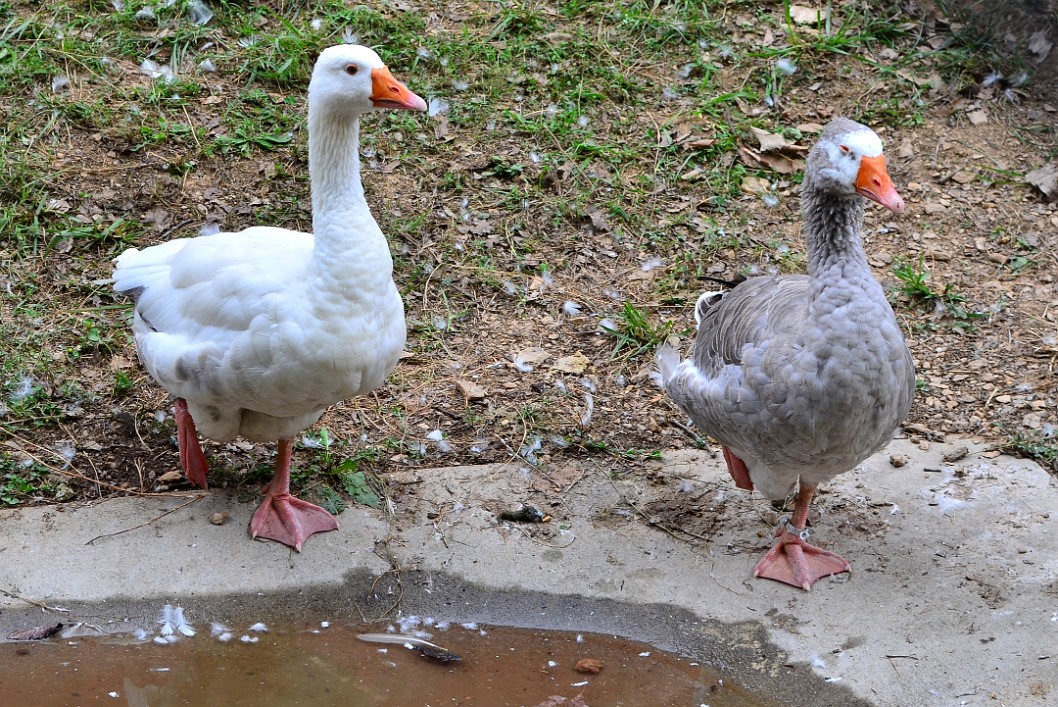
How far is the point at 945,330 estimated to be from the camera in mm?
5262

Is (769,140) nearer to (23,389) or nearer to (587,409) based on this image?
(587,409)

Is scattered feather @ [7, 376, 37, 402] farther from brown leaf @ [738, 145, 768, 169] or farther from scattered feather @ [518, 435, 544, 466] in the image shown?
brown leaf @ [738, 145, 768, 169]

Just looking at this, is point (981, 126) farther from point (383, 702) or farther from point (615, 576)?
point (383, 702)

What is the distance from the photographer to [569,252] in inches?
225

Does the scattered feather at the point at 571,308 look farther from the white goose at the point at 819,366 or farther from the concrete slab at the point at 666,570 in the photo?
the white goose at the point at 819,366

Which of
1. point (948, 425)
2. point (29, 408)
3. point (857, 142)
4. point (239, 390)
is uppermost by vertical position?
point (857, 142)

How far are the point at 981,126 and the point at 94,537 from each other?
5245 millimetres

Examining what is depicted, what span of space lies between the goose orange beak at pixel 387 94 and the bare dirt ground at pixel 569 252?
1.51 meters

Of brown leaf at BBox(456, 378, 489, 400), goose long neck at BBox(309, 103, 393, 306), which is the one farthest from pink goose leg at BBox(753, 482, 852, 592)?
goose long neck at BBox(309, 103, 393, 306)

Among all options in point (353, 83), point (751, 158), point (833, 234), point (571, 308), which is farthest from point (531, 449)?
point (751, 158)

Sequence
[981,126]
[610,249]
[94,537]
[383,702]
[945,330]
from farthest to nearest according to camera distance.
A: [981,126]
[610,249]
[945,330]
[94,537]
[383,702]

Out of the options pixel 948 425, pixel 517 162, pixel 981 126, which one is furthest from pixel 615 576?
pixel 981 126

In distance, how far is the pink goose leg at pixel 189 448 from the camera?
4.17 metres

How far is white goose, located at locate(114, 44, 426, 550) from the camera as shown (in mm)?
3549
